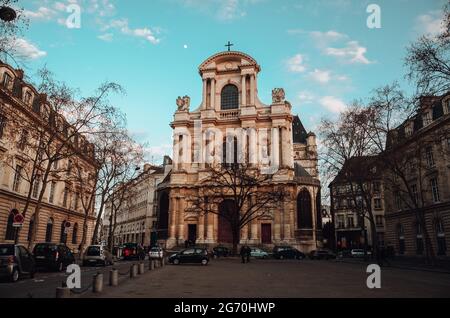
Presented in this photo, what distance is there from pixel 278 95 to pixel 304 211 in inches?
647

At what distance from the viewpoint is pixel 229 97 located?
5281 cm

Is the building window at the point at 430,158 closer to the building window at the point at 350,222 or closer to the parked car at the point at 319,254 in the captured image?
the parked car at the point at 319,254

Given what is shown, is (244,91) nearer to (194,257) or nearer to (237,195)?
(237,195)

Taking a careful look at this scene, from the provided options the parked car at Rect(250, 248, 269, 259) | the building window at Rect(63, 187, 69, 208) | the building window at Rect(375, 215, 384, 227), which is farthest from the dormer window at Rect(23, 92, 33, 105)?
the building window at Rect(375, 215, 384, 227)

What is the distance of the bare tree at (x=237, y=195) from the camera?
33781 millimetres

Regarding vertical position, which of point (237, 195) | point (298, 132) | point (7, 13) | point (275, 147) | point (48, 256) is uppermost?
point (298, 132)

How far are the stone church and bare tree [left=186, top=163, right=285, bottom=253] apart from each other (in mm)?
1964

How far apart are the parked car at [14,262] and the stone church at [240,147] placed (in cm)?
3140

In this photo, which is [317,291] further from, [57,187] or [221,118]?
[221,118]

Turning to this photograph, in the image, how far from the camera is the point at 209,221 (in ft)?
151

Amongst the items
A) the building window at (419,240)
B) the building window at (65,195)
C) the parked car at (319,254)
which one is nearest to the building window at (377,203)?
the parked car at (319,254)

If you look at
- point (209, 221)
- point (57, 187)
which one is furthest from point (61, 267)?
point (209, 221)

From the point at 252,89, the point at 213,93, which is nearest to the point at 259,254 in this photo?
the point at 252,89
